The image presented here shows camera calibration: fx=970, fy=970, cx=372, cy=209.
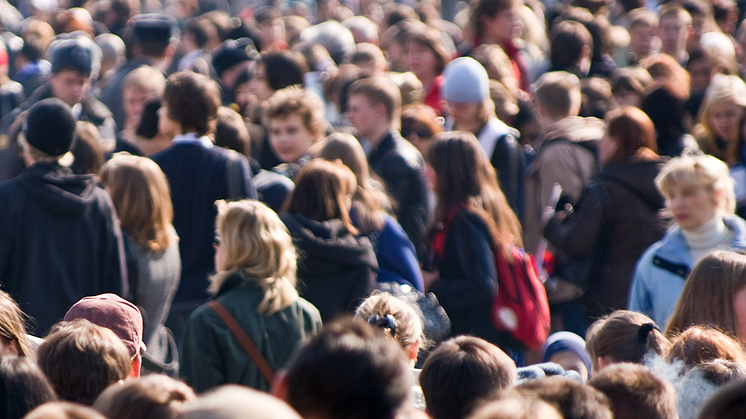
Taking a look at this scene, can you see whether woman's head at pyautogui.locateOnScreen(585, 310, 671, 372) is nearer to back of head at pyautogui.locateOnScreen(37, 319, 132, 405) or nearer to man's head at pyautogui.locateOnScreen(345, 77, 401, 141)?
back of head at pyautogui.locateOnScreen(37, 319, 132, 405)

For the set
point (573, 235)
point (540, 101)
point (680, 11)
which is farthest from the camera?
point (680, 11)

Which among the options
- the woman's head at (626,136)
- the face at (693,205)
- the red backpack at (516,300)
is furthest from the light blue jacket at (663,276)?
the woman's head at (626,136)

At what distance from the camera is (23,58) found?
33.2 ft

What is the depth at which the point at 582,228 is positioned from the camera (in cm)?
552

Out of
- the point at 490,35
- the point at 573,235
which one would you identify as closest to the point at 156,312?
the point at 573,235

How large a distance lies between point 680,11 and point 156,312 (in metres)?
6.30

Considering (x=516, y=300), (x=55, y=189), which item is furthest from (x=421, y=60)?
(x=55, y=189)

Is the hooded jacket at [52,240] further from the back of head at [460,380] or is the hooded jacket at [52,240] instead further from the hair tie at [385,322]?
the back of head at [460,380]

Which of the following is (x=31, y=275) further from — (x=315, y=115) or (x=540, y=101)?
(x=540, y=101)

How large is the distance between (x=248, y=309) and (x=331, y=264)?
80cm

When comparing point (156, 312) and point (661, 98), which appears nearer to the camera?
point (156, 312)

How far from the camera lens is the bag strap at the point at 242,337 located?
3.97m

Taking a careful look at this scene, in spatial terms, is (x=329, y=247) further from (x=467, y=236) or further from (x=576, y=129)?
(x=576, y=129)

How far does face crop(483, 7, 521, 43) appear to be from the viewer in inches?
354
